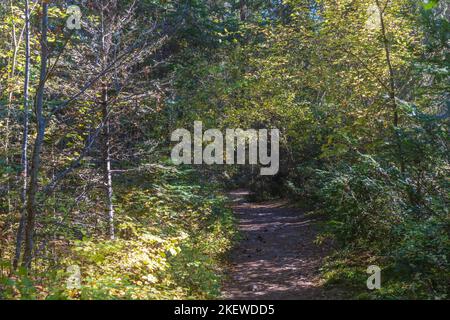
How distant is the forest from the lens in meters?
6.27

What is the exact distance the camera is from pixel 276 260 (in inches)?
421

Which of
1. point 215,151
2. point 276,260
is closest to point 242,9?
point 215,151

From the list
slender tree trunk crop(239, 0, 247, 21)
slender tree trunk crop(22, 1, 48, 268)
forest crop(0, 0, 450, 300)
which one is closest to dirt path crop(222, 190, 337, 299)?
forest crop(0, 0, 450, 300)

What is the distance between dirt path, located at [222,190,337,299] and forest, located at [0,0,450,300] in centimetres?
7

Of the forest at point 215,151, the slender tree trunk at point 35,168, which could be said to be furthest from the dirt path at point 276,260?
the slender tree trunk at point 35,168

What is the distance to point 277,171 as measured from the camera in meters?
21.0

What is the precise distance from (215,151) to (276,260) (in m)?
5.70

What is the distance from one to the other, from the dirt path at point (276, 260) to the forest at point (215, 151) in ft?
0.23

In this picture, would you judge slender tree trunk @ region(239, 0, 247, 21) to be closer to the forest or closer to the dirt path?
the forest

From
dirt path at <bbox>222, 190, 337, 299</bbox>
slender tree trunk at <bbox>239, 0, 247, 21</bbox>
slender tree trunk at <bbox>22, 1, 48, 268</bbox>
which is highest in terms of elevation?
slender tree trunk at <bbox>239, 0, 247, 21</bbox>
